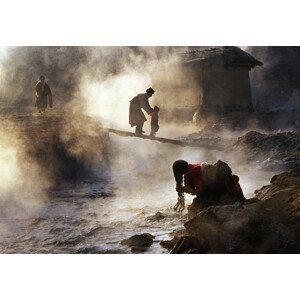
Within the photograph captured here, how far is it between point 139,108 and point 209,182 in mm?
3221

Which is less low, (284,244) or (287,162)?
(287,162)

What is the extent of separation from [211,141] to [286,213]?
3495mm

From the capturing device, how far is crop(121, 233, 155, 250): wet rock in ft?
17.0

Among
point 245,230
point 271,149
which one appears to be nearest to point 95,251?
point 245,230

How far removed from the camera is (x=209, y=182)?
16.0ft

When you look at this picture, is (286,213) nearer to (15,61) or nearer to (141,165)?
(141,165)

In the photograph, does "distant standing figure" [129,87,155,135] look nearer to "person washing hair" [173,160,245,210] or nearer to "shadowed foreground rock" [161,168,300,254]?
"person washing hair" [173,160,245,210]

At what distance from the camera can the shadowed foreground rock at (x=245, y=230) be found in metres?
4.63

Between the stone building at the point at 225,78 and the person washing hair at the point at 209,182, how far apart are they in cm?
524

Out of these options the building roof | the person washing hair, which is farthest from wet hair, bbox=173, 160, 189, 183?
the building roof

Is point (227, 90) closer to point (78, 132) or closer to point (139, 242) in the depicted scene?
point (78, 132)

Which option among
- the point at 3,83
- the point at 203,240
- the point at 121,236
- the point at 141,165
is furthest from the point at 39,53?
the point at 203,240

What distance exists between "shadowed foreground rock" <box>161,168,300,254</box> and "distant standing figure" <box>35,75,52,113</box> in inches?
152

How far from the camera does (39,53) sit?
6895 millimetres
